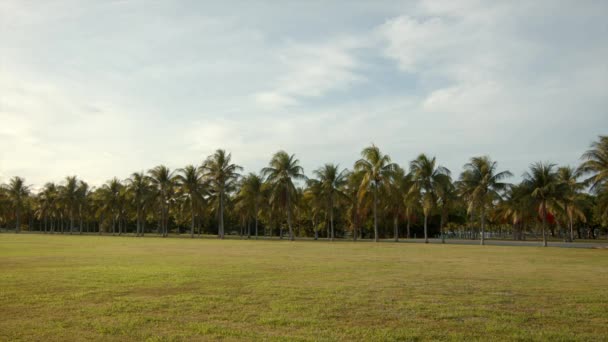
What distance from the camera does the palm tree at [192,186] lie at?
209 feet

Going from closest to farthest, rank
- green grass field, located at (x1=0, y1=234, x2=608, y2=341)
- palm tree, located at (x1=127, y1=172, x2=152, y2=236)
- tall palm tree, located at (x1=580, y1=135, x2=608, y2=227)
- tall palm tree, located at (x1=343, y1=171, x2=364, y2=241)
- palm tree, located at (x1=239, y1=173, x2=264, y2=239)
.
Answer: green grass field, located at (x1=0, y1=234, x2=608, y2=341) < tall palm tree, located at (x1=580, y1=135, x2=608, y2=227) < tall palm tree, located at (x1=343, y1=171, x2=364, y2=241) < palm tree, located at (x1=239, y1=173, x2=264, y2=239) < palm tree, located at (x1=127, y1=172, x2=152, y2=236)

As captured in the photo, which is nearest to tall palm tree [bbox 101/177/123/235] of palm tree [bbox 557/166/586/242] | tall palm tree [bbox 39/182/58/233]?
tall palm tree [bbox 39/182/58/233]

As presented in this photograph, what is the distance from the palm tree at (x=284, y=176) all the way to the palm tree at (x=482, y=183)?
62.4 ft

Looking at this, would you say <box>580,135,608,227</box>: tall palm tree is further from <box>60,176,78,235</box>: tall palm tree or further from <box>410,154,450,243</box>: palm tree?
<box>60,176,78,235</box>: tall palm tree

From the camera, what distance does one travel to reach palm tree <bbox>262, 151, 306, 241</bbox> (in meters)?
55.5

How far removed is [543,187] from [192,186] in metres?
43.2

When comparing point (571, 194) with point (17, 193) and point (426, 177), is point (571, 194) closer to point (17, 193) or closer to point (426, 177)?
point (426, 177)

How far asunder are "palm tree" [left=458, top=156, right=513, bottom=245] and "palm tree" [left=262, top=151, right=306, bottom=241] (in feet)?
62.4

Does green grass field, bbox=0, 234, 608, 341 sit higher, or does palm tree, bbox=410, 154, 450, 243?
palm tree, bbox=410, 154, 450, 243

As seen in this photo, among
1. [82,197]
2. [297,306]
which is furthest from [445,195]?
[82,197]

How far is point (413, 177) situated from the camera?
5016 centimetres

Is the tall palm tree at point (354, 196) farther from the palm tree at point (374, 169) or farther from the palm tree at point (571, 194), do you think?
the palm tree at point (571, 194)

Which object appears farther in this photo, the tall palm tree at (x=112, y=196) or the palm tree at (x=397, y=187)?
the tall palm tree at (x=112, y=196)

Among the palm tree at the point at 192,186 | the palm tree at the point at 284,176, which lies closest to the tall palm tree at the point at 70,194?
the palm tree at the point at 192,186
